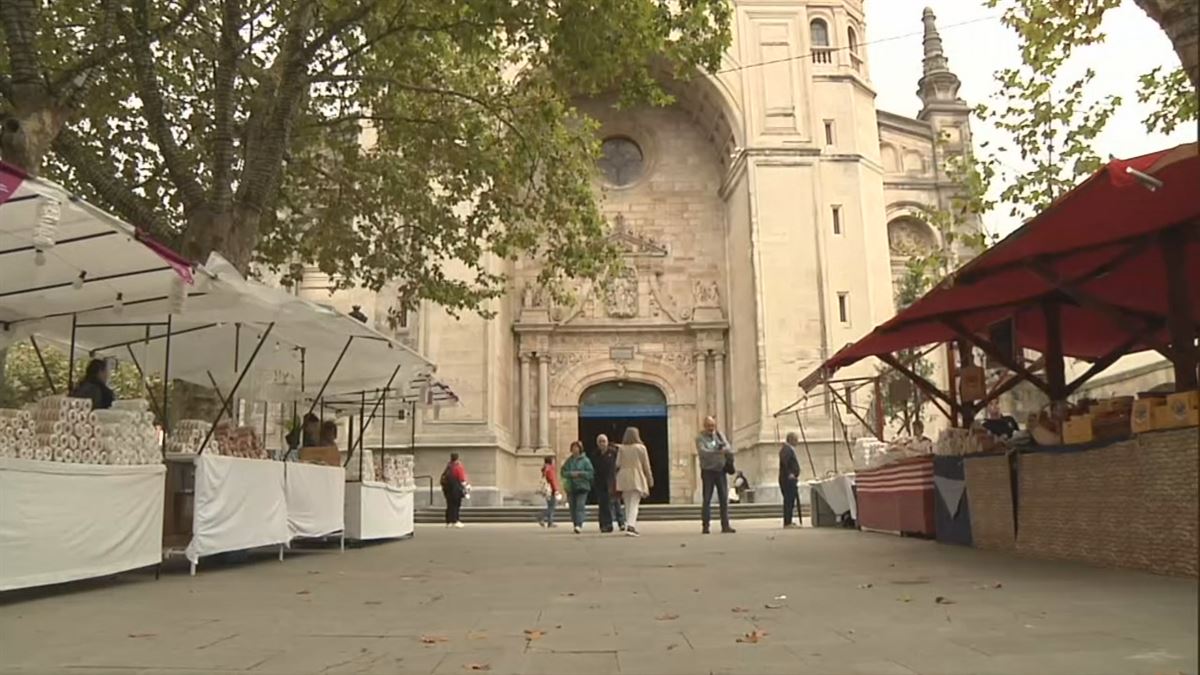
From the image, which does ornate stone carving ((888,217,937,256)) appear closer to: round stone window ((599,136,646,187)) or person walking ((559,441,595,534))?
round stone window ((599,136,646,187))

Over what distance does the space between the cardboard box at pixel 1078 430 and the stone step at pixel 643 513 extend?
543 inches

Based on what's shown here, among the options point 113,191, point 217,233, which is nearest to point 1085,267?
point 217,233

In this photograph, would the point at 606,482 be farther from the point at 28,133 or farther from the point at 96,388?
the point at 28,133

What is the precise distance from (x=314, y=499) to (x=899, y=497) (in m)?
7.09

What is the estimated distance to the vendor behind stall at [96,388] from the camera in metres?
7.77

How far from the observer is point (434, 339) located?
931 inches

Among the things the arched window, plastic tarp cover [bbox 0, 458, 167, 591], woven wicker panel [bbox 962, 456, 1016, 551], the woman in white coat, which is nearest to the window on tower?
the arched window

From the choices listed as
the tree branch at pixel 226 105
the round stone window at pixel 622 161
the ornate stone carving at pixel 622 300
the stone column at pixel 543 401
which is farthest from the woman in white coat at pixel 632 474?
the round stone window at pixel 622 161

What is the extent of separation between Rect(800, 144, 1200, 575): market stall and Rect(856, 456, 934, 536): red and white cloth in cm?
16

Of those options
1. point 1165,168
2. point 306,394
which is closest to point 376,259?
point 306,394

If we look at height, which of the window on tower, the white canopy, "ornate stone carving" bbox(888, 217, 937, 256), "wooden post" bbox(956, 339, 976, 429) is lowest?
"wooden post" bbox(956, 339, 976, 429)

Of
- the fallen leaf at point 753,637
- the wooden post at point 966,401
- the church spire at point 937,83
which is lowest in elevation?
the fallen leaf at point 753,637

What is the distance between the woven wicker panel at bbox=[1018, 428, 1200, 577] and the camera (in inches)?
232

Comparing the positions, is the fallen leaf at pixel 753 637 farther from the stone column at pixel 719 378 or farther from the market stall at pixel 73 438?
the stone column at pixel 719 378
